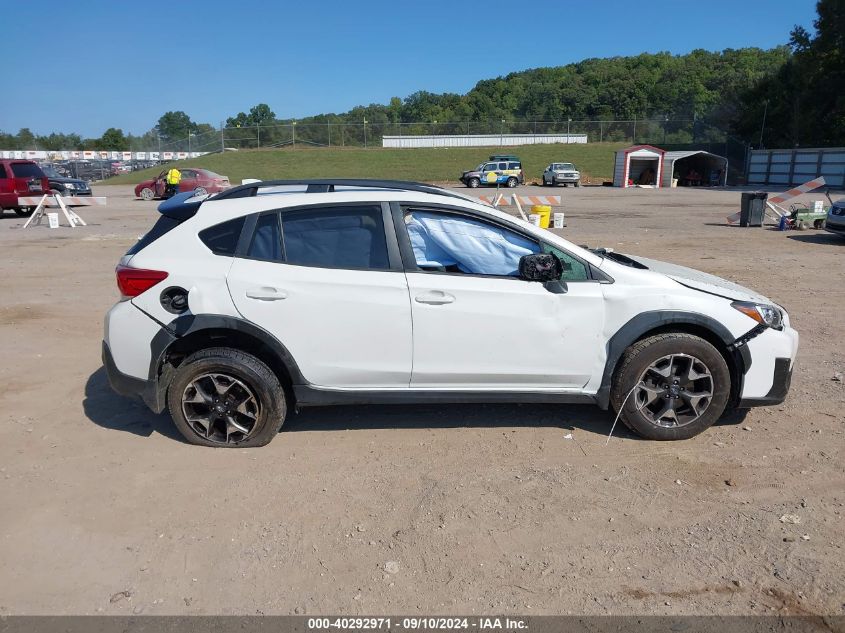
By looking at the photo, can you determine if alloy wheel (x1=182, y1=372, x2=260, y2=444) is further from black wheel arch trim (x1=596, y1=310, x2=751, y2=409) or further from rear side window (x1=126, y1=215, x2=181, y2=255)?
black wheel arch trim (x1=596, y1=310, x2=751, y2=409)

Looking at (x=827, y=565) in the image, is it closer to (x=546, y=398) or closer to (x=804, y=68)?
(x=546, y=398)

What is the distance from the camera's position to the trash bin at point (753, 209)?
1777cm

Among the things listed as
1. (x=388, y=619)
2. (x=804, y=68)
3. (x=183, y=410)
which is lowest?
(x=388, y=619)

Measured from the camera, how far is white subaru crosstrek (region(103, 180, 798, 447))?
4.19 meters

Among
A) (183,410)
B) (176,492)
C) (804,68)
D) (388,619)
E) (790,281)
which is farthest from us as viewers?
(804,68)

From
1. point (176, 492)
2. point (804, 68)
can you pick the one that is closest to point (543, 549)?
point (176, 492)

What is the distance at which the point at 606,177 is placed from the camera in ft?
163

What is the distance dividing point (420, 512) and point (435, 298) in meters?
1.31

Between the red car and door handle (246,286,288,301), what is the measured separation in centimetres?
2406

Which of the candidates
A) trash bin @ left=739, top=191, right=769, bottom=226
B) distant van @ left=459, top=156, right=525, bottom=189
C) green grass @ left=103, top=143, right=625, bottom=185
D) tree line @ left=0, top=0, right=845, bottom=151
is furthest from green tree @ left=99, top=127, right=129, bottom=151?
trash bin @ left=739, top=191, right=769, bottom=226

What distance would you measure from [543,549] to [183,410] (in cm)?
247

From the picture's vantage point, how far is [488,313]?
165 inches

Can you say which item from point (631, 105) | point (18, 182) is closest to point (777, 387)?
point (18, 182)

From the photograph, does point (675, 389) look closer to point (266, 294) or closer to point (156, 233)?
point (266, 294)
